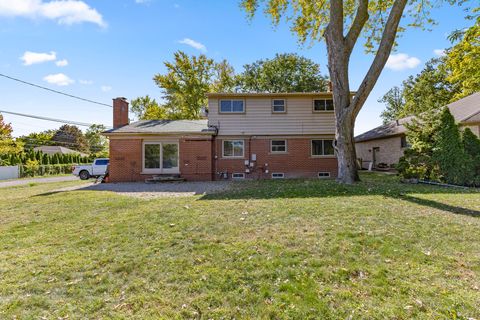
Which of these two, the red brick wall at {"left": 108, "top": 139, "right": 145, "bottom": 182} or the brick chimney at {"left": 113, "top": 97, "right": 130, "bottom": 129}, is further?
the brick chimney at {"left": 113, "top": 97, "right": 130, "bottom": 129}

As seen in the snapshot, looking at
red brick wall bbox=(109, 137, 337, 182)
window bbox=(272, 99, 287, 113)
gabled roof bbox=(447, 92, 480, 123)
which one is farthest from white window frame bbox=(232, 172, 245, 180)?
gabled roof bbox=(447, 92, 480, 123)

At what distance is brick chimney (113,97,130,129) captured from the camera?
17394 mm

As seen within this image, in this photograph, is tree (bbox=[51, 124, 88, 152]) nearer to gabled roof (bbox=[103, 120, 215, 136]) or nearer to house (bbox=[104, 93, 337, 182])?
gabled roof (bbox=[103, 120, 215, 136])

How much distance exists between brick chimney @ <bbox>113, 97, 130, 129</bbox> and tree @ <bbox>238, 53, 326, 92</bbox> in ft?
64.2

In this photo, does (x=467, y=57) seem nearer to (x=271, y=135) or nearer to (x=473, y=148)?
(x=473, y=148)

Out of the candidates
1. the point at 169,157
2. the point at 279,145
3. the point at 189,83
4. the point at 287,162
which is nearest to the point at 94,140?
the point at 189,83

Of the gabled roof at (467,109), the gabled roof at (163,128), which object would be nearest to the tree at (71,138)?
the gabled roof at (163,128)

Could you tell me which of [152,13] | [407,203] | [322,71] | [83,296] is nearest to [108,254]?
[83,296]

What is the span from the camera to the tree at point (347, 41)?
35.0 feet

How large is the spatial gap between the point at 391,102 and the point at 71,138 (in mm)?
67785

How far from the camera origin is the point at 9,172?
2664 cm

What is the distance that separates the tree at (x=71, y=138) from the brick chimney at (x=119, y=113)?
49864 mm

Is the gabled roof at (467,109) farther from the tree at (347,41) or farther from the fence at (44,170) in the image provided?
the fence at (44,170)

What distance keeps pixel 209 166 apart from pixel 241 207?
8611 millimetres
